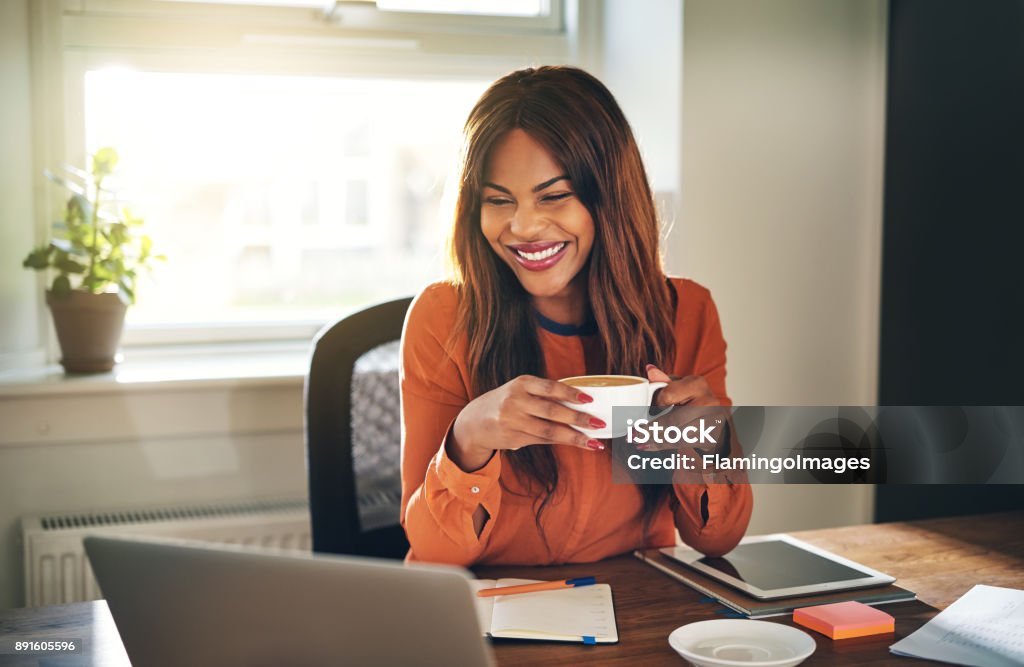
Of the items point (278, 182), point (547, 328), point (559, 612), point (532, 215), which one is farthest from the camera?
point (278, 182)

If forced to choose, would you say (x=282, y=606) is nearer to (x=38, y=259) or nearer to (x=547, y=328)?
(x=547, y=328)

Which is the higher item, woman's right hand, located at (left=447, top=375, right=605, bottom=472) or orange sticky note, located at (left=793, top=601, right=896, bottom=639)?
woman's right hand, located at (left=447, top=375, right=605, bottom=472)

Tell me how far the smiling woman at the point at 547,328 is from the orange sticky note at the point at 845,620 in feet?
0.78

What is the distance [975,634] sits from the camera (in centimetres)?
99

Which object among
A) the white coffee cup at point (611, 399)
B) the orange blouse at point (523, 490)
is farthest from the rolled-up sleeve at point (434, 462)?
the white coffee cup at point (611, 399)

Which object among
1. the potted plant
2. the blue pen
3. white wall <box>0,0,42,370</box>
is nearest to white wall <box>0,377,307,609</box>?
the potted plant

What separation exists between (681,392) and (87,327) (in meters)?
1.42

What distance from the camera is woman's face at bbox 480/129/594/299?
135 cm

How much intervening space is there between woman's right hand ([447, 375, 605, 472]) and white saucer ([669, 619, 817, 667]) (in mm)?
221

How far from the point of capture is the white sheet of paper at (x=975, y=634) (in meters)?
0.94

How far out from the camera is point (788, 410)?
219 cm

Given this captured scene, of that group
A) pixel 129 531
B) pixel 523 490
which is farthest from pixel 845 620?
pixel 129 531

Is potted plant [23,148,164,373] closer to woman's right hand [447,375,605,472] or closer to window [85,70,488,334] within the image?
window [85,70,488,334]

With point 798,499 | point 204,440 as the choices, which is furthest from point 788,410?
point 204,440
